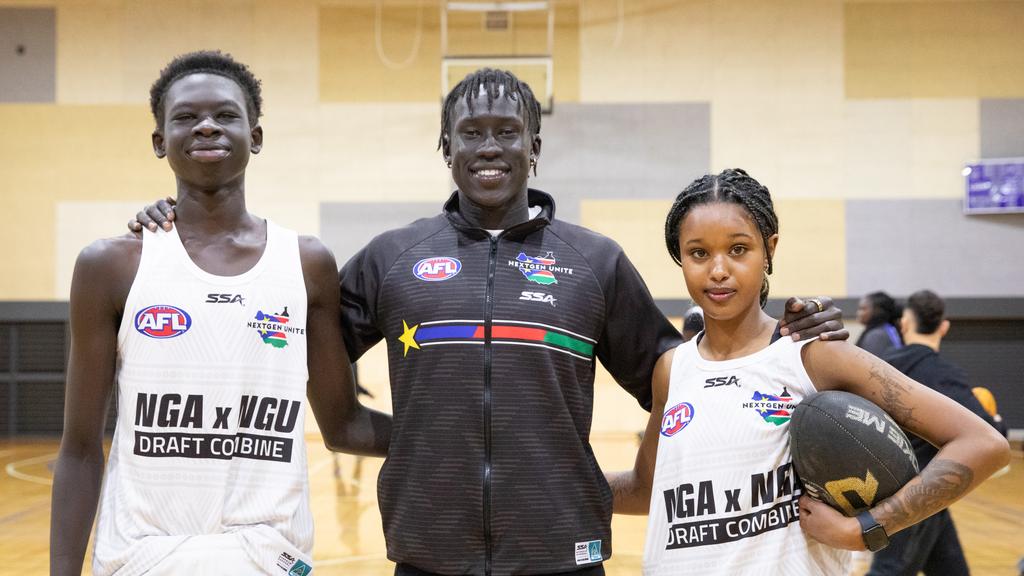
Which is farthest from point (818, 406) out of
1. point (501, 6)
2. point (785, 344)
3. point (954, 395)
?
point (501, 6)

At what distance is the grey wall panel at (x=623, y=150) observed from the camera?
11.8 m

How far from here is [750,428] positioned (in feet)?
6.83

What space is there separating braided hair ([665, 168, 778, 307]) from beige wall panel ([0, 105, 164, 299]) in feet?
35.7

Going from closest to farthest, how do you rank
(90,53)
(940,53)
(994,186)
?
(994,186) → (940,53) → (90,53)

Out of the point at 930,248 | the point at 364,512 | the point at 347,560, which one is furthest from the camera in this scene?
the point at 930,248

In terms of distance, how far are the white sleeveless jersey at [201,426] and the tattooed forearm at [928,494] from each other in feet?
4.15

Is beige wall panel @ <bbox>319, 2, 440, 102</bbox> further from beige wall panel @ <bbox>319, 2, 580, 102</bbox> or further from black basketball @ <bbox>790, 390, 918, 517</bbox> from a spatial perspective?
black basketball @ <bbox>790, 390, 918, 517</bbox>

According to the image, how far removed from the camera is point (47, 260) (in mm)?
11992

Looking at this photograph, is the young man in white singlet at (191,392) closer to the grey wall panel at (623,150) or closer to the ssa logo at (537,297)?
the ssa logo at (537,297)

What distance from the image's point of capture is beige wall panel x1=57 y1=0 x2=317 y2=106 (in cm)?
1207

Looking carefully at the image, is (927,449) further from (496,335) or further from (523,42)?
(523,42)

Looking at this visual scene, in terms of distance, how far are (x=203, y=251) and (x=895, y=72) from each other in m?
11.8

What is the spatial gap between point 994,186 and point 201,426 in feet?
39.6

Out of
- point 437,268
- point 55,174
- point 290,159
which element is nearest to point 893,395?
point 437,268
